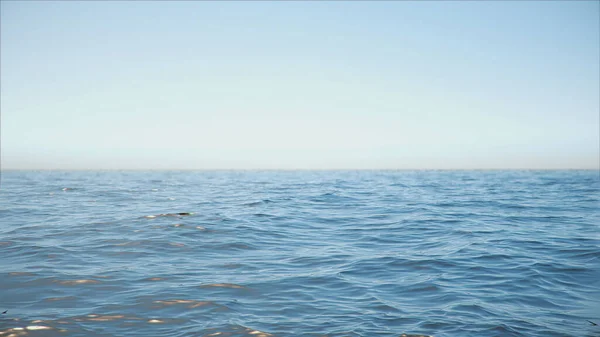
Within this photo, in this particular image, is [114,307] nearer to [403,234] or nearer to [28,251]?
[28,251]

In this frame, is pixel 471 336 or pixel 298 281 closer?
pixel 471 336

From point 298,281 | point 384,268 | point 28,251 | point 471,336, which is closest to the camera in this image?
point 471,336

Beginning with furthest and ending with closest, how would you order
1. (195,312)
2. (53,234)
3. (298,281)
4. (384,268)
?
(53,234) < (384,268) < (298,281) < (195,312)

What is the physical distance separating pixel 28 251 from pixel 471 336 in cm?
1119

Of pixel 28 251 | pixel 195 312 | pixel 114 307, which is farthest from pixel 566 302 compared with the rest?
pixel 28 251

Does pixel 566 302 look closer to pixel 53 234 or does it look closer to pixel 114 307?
pixel 114 307

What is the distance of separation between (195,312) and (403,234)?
10.0 meters

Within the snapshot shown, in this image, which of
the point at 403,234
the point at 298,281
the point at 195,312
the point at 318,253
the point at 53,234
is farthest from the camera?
the point at 403,234

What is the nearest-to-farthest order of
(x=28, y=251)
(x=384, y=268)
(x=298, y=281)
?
(x=298, y=281)
(x=384, y=268)
(x=28, y=251)

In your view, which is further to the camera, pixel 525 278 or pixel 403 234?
pixel 403 234

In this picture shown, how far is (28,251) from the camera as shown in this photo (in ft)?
37.4

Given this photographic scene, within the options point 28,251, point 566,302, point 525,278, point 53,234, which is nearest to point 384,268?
point 525,278

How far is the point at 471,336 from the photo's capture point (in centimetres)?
616

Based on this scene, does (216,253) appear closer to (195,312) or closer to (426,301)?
(195,312)
